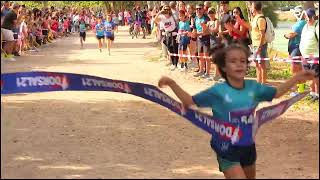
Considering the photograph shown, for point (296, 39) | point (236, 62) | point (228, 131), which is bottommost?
point (296, 39)

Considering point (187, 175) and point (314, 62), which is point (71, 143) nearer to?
point (187, 175)

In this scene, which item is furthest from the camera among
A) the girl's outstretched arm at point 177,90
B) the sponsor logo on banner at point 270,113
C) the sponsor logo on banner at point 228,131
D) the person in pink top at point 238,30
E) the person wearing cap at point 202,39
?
the person wearing cap at point 202,39

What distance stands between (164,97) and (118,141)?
10.6ft

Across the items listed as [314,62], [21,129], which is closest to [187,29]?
[314,62]

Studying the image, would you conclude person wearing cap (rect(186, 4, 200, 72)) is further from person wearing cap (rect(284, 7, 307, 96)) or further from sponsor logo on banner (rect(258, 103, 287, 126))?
sponsor logo on banner (rect(258, 103, 287, 126))

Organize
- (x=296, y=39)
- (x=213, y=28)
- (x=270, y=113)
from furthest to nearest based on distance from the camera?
(x=213, y=28) → (x=296, y=39) → (x=270, y=113)

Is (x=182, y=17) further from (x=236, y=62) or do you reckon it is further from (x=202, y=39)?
(x=236, y=62)

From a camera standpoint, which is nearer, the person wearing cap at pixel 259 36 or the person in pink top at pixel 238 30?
the person wearing cap at pixel 259 36

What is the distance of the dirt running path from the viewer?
5926mm

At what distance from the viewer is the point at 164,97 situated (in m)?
4.23

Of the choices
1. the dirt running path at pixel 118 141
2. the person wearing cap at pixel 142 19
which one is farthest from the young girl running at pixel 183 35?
the person wearing cap at pixel 142 19

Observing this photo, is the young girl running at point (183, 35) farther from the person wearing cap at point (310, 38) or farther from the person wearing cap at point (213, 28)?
the person wearing cap at point (310, 38)

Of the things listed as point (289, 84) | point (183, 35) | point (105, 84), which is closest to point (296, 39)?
point (183, 35)

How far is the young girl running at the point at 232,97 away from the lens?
386cm
